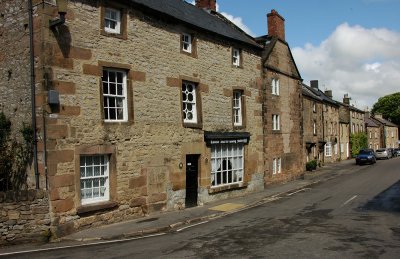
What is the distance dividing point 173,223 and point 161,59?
6.85m

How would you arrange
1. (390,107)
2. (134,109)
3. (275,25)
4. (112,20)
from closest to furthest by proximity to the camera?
(112,20), (134,109), (275,25), (390,107)

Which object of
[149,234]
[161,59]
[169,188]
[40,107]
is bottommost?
[149,234]

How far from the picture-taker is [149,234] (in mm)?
13406

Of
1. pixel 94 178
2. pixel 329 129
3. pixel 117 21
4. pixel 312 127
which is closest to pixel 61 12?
pixel 117 21

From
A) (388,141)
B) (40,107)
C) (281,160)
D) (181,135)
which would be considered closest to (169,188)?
(181,135)

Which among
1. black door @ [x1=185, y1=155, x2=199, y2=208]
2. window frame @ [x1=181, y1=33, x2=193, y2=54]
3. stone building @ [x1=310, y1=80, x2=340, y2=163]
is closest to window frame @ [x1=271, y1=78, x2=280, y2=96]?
window frame @ [x1=181, y1=33, x2=193, y2=54]

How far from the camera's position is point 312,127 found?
140 ft

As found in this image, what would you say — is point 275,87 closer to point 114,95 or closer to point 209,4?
point 209,4

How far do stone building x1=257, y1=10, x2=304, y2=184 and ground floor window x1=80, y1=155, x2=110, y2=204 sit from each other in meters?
12.8

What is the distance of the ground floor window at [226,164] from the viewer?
2070cm

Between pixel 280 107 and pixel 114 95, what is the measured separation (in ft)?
50.1

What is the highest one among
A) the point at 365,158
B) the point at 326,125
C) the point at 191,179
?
the point at 326,125

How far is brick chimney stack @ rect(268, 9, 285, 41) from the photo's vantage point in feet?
91.1

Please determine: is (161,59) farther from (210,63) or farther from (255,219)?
(255,219)
